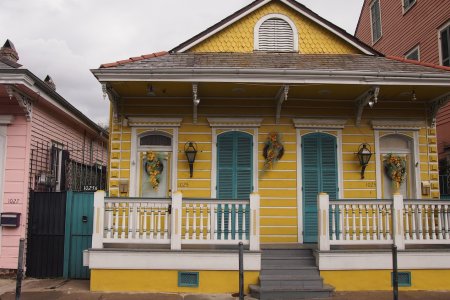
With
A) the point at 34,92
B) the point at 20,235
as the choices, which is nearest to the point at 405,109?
the point at 34,92

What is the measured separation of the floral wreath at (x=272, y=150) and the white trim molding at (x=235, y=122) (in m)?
0.45

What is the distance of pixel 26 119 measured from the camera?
878 centimetres

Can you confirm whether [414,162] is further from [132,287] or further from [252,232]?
[132,287]

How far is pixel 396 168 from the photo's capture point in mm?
9266

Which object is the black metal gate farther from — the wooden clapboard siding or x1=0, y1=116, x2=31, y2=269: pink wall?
the wooden clapboard siding

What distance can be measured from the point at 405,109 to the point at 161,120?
574cm

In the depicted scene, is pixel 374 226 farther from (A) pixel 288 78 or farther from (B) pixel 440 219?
(A) pixel 288 78

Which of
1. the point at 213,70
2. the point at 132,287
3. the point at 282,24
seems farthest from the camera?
the point at 282,24

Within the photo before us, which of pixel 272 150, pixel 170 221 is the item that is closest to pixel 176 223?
pixel 170 221

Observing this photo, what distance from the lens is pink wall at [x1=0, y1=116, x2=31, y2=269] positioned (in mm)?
8466

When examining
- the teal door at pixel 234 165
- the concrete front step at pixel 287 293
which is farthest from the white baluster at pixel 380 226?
the teal door at pixel 234 165

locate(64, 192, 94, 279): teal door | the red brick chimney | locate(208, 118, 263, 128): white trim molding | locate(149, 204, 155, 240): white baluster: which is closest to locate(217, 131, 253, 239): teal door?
locate(208, 118, 263, 128): white trim molding

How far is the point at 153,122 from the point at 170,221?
255cm

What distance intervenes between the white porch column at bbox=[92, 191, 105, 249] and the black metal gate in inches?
66.4
